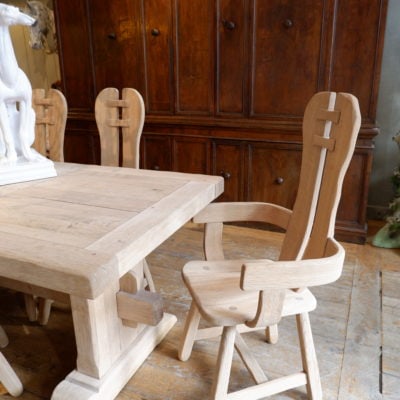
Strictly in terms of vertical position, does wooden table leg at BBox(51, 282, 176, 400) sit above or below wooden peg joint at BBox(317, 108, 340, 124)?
below

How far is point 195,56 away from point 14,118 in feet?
5.30

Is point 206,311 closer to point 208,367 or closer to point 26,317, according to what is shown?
point 208,367

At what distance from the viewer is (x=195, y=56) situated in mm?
2742

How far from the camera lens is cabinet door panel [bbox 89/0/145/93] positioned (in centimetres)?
286

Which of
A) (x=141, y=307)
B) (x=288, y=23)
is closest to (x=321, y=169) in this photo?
(x=141, y=307)

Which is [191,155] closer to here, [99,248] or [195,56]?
[195,56]

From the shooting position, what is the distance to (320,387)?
128cm

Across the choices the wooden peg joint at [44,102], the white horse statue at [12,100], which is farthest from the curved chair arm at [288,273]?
the wooden peg joint at [44,102]

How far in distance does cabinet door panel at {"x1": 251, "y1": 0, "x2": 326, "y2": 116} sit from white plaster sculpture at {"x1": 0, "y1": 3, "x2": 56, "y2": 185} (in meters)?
1.55

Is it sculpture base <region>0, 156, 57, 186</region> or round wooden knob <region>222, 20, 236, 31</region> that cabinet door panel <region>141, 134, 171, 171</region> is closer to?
round wooden knob <region>222, 20, 236, 31</region>

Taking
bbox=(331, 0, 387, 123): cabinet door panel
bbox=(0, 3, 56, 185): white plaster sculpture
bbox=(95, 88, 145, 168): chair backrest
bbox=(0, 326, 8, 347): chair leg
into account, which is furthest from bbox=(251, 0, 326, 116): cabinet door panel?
bbox=(0, 326, 8, 347): chair leg

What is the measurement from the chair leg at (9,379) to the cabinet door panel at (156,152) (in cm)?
200

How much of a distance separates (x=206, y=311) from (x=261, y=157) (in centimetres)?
181

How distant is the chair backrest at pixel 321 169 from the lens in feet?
3.47
